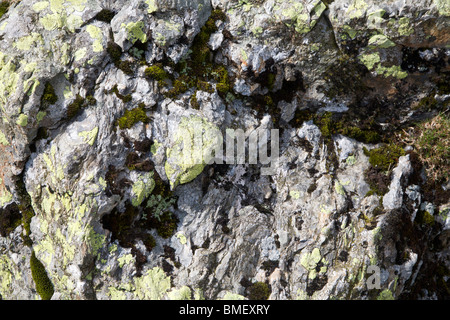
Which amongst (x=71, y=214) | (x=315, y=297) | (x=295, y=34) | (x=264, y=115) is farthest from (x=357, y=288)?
(x=71, y=214)

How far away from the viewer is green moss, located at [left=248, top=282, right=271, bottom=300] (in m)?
7.73

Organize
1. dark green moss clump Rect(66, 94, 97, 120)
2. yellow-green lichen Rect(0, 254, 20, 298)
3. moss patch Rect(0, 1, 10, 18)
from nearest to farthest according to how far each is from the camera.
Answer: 1. dark green moss clump Rect(66, 94, 97, 120)
2. moss patch Rect(0, 1, 10, 18)
3. yellow-green lichen Rect(0, 254, 20, 298)

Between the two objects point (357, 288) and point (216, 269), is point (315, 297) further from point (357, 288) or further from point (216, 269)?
point (216, 269)

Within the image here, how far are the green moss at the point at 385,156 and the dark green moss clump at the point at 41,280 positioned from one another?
351 inches

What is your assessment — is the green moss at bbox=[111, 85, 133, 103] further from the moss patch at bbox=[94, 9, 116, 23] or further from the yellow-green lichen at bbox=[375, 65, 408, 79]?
the yellow-green lichen at bbox=[375, 65, 408, 79]

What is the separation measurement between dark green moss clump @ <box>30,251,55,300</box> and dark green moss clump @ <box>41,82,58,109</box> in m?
4.08

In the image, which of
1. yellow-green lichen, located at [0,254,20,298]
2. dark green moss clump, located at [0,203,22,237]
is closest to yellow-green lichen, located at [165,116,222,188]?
dark green moss clump, located at [0,203,22,237]

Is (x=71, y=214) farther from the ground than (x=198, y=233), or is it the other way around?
(x=71, y=214)

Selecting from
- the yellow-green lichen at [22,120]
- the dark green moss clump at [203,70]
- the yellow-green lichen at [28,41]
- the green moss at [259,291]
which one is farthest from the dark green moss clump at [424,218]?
the yellow-green lichen at [28,41]

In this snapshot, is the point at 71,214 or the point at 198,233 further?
the point at 198,233

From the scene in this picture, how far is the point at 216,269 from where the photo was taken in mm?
7785

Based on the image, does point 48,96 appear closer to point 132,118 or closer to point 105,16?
point 132,118

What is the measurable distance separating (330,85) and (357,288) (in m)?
5.06

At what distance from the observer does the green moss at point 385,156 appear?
8312mm
